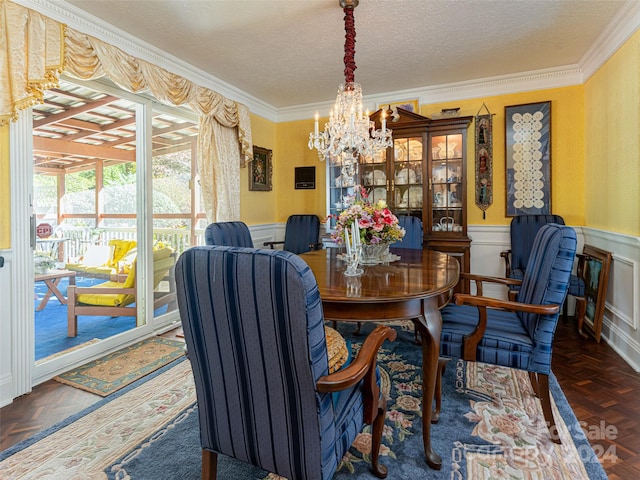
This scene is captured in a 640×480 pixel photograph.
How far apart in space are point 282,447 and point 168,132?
3421 millimetres

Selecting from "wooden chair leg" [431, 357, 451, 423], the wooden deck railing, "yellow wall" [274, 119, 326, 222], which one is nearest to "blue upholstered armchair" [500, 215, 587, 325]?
"wooden chair leg" [431, 357, 451, 423]

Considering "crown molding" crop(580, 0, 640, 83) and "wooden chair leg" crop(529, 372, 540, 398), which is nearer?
"wooden chair leg" crop(529, 372, 540, 398)

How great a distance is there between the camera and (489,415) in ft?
6.28

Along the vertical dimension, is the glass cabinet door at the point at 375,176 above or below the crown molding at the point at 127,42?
below

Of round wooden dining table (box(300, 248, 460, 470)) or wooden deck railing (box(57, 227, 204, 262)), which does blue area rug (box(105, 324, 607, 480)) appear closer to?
Result: round wooden dining table (box(300, 248, 460, 470))

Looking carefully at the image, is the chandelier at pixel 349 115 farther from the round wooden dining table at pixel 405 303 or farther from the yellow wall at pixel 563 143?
the yellow wall at pixel 563 143

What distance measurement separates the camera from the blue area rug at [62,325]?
103 inches

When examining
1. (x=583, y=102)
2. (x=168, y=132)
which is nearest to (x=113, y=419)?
(x=168, y=132)

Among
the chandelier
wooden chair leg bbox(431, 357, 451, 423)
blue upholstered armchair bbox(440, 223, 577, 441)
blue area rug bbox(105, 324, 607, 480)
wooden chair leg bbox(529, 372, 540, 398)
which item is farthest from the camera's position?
the chandelier

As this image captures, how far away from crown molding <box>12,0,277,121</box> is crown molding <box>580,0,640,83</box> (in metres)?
3.63

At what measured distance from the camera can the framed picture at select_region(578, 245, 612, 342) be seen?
2889 mm

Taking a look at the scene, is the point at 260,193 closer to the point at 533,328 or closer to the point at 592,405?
the point at 533,328

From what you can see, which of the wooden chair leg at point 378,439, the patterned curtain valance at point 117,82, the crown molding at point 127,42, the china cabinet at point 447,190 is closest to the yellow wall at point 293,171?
the crown molding at point 127,42

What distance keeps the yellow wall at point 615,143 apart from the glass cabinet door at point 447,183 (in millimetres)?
1215
